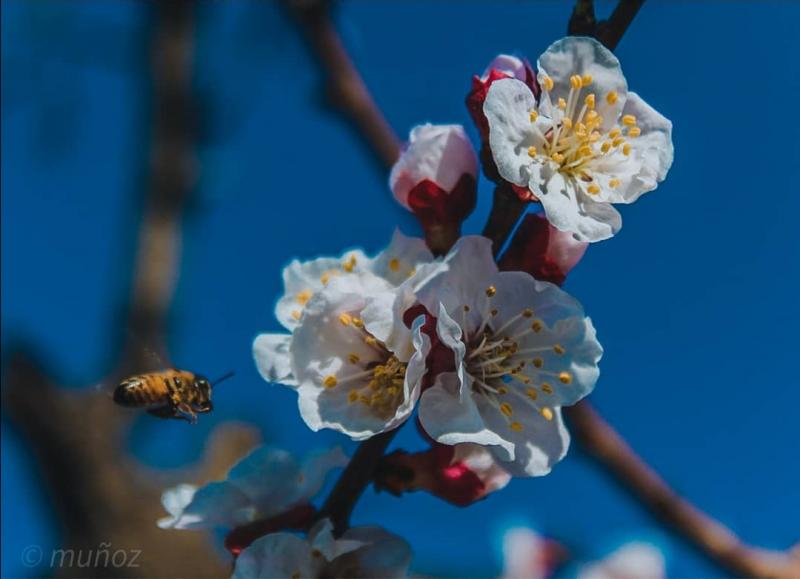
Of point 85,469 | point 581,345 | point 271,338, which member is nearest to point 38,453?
point 85,469

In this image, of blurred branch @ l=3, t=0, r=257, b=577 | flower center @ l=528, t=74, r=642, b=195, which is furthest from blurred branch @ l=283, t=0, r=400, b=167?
blurred branch @ l=3, t=0, r=257, b=577

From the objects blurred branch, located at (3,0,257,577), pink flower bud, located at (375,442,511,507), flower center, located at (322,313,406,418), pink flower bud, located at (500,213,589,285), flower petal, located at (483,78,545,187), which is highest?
flower petal, located at (483,78,545,187)

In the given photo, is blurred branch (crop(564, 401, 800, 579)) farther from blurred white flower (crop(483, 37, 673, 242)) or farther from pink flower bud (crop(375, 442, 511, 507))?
blurred white flower (crop(483, 37, 673, 242))

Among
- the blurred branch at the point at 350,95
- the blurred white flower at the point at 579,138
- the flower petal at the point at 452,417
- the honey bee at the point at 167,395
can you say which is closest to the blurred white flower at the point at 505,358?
the flower petal at the point at 452,417

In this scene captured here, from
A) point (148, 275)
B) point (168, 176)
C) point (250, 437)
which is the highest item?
point (168, 176)

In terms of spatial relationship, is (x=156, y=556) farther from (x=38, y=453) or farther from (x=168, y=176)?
(x=168, y=176)

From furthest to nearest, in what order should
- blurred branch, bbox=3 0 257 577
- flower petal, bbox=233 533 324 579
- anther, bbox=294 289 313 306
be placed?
blurred branch, bbox=3 0 257 577 → anther, bbox=294 289 313 306 → flower petal, bbox=233 533 324 579
